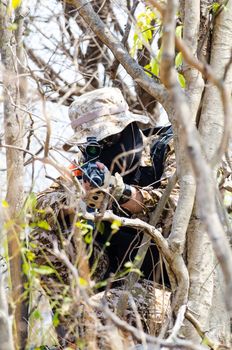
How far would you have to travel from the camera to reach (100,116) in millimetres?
4230

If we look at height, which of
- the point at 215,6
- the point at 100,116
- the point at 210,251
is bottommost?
the point at 210,251

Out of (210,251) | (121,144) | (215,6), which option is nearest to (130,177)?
(121,144)

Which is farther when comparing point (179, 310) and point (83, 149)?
point (83, 149)

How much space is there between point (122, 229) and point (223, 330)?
0.76 metres

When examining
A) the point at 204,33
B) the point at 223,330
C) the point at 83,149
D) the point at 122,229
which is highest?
the point at 204,33

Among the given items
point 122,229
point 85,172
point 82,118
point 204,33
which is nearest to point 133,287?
point 122,229

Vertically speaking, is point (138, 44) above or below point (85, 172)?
above

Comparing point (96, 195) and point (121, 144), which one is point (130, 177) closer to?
point (121, 144)

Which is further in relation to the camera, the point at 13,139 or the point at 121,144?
the point at 121,144

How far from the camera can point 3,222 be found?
2629 millimetres

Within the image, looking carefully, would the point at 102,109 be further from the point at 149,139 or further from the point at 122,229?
the point at 122,229

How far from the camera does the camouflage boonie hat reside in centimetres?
415

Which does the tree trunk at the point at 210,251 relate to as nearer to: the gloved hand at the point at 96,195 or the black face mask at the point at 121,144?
the gloved hand at the point at 96,195

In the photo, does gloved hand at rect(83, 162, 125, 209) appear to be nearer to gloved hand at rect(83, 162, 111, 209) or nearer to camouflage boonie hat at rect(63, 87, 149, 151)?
gloved hand at rect(83, 162, 111, 209)
